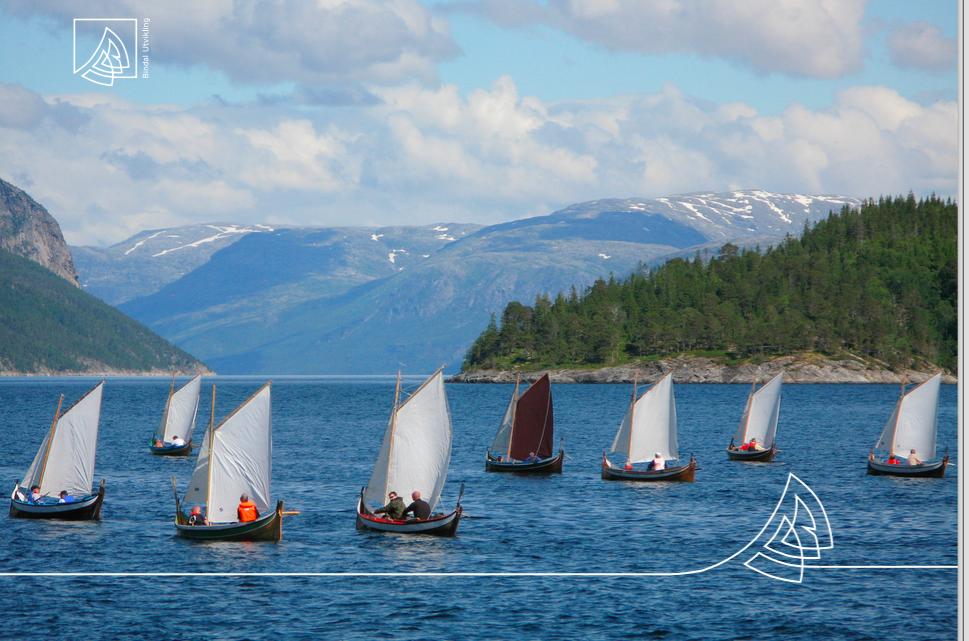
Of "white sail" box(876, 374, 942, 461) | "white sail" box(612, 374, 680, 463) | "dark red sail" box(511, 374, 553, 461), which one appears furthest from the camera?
"dark red sail" box(511, 374, 553, 461)

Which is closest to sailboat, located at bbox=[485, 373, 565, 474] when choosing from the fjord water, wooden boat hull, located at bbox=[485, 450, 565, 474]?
wooden boat hull, located at bbox=[485, 450, 565, 474]

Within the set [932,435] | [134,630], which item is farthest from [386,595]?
[932,435]

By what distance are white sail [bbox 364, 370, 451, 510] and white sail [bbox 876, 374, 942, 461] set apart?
19.2m

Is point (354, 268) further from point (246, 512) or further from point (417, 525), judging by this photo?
point (246, 512)

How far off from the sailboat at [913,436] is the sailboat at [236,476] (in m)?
23.3

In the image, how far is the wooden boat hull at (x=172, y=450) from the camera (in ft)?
208

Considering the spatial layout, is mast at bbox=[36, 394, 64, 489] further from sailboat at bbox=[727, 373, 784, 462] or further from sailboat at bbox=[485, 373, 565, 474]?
sailboat at bbox=[727, 373, 784, 462]

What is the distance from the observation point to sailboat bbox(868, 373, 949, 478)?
4331 cm

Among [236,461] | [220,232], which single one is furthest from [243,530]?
[220,232]

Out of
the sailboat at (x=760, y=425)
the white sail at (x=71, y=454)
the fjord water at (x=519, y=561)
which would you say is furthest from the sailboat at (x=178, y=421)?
the sailboat at (x=760, y=425)

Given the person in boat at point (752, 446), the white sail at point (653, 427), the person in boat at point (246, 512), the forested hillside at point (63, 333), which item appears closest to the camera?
the person in boat at point (246, 512)

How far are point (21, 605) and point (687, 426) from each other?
6041 centimetres

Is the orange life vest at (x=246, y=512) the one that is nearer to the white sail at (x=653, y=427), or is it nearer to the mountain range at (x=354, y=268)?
the mountain range at (x=354, y=268)

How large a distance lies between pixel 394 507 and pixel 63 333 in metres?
15.7
